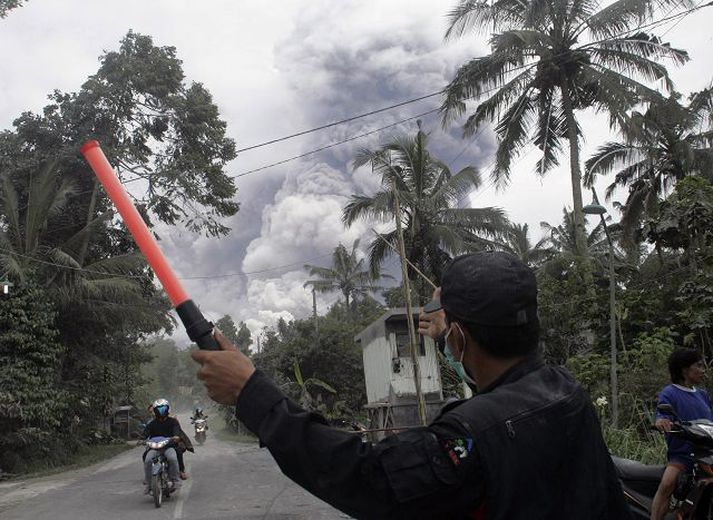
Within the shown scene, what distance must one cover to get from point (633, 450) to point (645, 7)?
1134cm

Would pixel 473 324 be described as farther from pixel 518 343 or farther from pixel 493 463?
pixel 493 463

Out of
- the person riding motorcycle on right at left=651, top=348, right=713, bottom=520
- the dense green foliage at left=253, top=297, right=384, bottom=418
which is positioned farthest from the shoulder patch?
the dense green foliage at left=253, top=297, right=384, bottom=418

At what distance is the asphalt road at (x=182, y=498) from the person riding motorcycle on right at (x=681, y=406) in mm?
4339

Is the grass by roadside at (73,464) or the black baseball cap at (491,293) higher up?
the black baseball cap at (491,293)

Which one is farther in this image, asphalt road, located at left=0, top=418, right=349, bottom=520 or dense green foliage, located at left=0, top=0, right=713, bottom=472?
dense green foliage, located at left=0, top=0, right=713, bottom=472

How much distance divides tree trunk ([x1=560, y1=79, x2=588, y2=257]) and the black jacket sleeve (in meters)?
16.9

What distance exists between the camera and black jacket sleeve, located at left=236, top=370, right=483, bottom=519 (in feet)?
3.74

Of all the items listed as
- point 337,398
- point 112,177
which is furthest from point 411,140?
point 112,177

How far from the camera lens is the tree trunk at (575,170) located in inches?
676

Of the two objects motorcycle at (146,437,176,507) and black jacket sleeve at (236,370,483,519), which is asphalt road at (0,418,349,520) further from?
black jacket sleeve at (236,370,483,519)

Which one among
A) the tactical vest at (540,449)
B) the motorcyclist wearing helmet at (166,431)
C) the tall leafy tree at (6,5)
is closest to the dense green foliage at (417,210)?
the tall leafy tree at (6,5)

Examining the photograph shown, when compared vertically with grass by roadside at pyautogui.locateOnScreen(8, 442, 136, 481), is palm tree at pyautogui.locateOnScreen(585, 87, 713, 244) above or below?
above

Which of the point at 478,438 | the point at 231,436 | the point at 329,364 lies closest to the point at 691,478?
the point at 478,438

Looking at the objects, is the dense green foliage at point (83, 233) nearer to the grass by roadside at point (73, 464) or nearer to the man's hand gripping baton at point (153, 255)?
the grass by roadside at point (73, 464)
